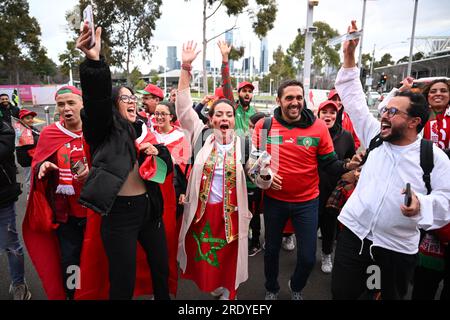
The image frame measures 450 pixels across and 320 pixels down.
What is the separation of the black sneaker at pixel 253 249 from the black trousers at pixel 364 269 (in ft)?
5.88

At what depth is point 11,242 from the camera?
2.81 meters

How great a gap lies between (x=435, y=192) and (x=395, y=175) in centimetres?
25

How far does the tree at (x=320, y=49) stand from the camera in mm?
29375

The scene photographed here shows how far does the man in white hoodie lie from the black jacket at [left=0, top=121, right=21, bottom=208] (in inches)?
113

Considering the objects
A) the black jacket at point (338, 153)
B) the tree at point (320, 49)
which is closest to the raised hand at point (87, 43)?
the black jacket at point (338, 153)

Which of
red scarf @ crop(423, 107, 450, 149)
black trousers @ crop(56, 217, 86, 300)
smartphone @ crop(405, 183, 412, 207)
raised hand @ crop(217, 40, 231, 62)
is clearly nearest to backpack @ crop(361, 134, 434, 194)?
smartphone @ crop(405, 183, 412, 207)

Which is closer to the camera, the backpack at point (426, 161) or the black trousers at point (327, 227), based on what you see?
the backpack at point (426, 161)

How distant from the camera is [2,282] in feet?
10.4

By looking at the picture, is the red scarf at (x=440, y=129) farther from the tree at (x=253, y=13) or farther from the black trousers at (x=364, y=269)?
the tree at (x=253, y=13)

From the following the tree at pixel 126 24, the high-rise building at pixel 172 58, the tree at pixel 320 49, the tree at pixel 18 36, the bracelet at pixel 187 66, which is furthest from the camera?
the high-rise building at pixel 172 58

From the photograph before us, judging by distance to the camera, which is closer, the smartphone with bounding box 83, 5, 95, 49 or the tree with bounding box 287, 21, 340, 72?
the smartphone with bounding box 83, 5, 95, 49

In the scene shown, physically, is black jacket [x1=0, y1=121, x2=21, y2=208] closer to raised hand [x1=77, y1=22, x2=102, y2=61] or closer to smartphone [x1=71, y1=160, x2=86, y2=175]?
smartphone [x1=71, y1=160, x2=86, y2=175]

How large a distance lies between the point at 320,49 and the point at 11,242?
3327 cm

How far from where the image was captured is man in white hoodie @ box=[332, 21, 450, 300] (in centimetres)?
193
